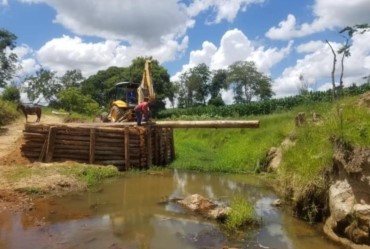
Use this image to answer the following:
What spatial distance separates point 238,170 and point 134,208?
7956 millimetres

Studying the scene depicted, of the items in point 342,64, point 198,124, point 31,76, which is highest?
point 31,76

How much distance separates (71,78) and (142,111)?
57.5 metres

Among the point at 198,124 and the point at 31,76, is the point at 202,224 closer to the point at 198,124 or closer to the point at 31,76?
the point at 198,124

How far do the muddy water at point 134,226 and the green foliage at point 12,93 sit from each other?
3294 centimetres

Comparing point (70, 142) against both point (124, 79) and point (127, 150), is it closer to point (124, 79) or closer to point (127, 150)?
point (127, 150)

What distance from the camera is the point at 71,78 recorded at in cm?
7150

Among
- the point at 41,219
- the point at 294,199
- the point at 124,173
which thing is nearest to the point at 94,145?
the point at 124,173

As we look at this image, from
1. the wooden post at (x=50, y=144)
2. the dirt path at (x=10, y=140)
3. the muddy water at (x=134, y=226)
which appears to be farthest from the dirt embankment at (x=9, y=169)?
the wooden post at (x=50, y=144)

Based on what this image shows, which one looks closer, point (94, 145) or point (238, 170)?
point (94, 145)

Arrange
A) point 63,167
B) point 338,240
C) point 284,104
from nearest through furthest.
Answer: point 338,240 → point 63,167 → point 284,104

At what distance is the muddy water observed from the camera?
312 inches

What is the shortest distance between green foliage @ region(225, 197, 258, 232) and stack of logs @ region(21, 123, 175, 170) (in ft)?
→ 27.5

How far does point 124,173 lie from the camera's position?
1608 centimetres

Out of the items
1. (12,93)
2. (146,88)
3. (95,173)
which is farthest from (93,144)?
(12,93)
